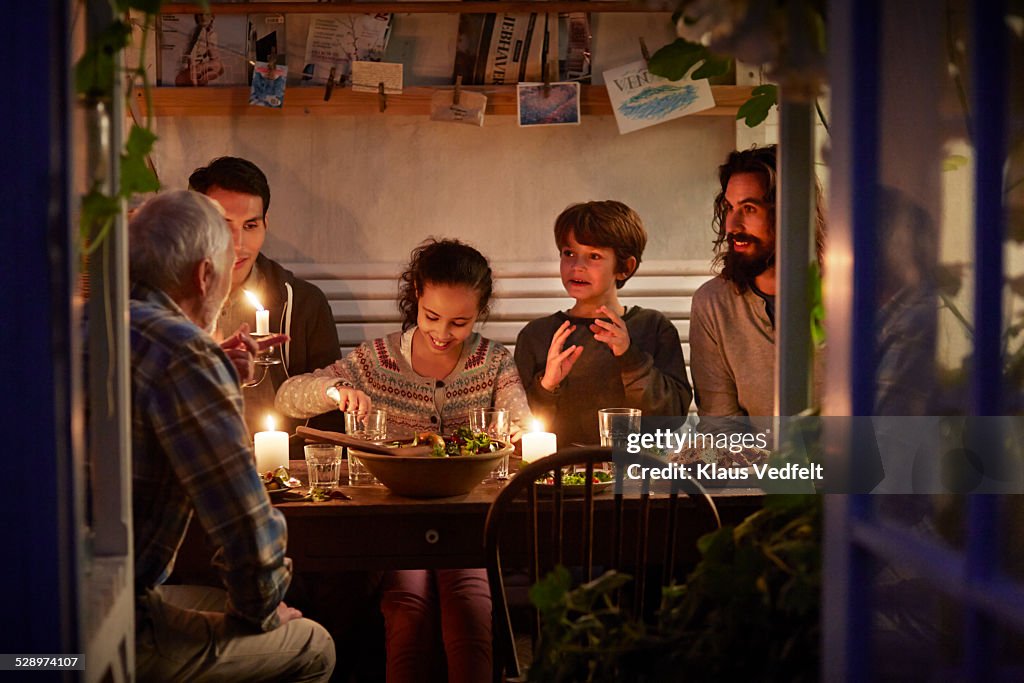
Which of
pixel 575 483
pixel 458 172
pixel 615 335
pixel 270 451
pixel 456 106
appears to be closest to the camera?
pixel 575 483

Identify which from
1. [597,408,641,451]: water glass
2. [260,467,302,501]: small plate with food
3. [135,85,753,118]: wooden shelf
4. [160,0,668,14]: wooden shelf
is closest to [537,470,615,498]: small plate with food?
[597,408,641,451]: water glass

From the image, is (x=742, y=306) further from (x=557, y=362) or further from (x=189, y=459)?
(x=189, y=459)

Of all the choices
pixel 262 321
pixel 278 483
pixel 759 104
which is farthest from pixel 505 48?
pixel 759 104

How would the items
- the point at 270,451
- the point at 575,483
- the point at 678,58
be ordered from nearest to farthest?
1. the point at 678,58
2. the point at 575,483
3. the point at 270,451

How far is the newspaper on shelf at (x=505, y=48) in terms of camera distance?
13.1 ft

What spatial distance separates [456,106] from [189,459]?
264 centimetres

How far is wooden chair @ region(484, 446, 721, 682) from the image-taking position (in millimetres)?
1952

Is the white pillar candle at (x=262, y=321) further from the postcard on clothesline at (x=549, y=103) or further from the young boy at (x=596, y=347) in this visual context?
the postcard on clothesline at (x=549, y=103)

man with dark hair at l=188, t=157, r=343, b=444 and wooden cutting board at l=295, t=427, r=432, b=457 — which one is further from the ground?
man with dark hair at l=188, t=157, r=343, b=444

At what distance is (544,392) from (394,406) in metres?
0.48

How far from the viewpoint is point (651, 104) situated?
155 inches

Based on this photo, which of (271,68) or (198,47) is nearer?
(271,68)

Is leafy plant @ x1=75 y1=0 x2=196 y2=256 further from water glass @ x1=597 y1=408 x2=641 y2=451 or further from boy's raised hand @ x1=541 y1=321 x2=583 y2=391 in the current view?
boy's raised hand @ x1=541 y1=321 x2=583 y2=391

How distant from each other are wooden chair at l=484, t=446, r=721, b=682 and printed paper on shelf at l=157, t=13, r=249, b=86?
236 cm
